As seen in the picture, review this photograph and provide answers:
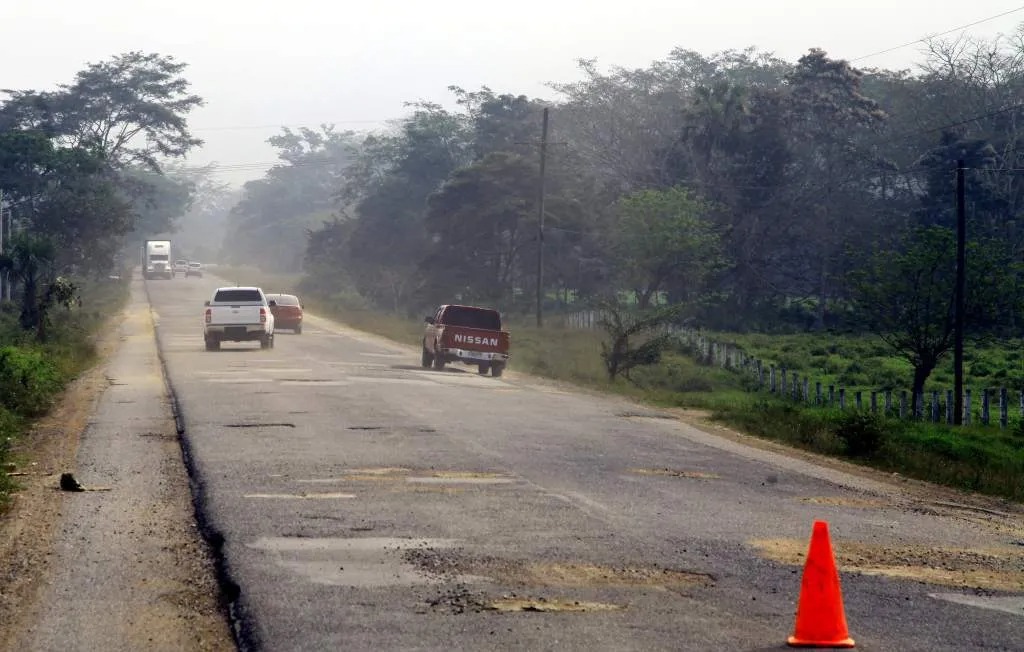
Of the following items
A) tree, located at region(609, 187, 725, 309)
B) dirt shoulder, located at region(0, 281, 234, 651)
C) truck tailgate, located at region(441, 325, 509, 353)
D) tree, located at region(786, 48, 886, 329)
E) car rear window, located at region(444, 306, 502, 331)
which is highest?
tree, located at region(786, 48, 886, 329)

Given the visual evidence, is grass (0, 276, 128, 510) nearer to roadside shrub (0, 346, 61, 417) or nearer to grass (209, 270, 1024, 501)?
roadside shrub (0, 346, 61, 417)

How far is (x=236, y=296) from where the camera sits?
138 ft

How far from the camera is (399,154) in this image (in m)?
96.2

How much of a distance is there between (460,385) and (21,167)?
175 feet

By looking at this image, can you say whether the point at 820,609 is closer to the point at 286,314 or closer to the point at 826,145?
the point at 286,314

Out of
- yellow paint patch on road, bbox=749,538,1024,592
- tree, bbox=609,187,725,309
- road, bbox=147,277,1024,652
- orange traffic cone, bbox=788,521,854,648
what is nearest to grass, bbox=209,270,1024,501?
road, bbox=147,277,1024,652

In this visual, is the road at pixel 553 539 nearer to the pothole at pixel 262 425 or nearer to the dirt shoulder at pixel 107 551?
the pothole at pixel 262 425

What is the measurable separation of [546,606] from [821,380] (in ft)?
127

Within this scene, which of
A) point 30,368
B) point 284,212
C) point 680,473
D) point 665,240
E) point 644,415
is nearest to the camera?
point 680,473

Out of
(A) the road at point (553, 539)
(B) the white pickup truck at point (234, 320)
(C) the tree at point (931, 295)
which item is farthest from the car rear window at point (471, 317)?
(A) the road at point (553, 539)

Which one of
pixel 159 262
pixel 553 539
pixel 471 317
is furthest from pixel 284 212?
pixel 553 539

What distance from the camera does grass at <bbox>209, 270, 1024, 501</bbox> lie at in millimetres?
20719

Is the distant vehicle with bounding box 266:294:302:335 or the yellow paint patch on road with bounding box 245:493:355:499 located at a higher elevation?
the distant vehicle with bounding box 266:294:302:335

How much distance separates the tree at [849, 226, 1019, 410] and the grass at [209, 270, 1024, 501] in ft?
7.52
